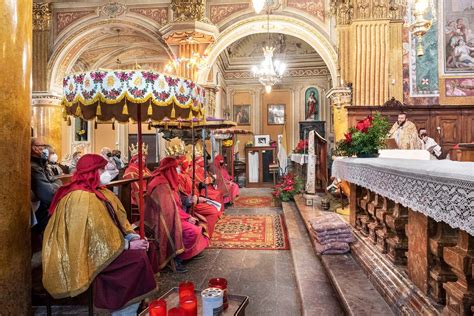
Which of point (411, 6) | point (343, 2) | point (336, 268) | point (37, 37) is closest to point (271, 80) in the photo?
point (343, 2)

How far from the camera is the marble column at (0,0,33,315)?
2.88 m

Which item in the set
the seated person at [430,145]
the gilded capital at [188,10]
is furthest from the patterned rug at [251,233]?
the gilded capital at [188,10]

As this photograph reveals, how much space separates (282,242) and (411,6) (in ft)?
24.7

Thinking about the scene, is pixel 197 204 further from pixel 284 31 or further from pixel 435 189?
pixel 284 31

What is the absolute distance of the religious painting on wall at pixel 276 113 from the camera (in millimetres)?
17297

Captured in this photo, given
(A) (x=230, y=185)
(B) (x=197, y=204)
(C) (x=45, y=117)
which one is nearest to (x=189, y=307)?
(B) (x=197, y=204)

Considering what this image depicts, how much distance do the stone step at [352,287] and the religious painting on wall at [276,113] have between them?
13.3 metres

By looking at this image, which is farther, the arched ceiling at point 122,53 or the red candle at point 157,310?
the arched ceiling at point 122,53

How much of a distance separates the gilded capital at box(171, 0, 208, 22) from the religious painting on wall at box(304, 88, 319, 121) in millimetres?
8080

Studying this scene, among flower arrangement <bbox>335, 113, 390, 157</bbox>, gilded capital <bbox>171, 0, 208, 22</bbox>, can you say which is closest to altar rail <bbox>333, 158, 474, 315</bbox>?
flower arrangement <bbox>335, 113, 390, 157</bbox>

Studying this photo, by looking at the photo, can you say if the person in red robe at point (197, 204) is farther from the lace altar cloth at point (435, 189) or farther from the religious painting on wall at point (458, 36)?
the religious painting on wall at point (458, 36)

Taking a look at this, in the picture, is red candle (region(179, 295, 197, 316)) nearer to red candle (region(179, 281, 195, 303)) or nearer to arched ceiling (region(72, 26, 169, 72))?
red candle (region(179, 281, 195, 303))

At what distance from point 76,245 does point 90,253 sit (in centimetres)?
13

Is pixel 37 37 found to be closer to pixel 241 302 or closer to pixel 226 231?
pixel 226 231
